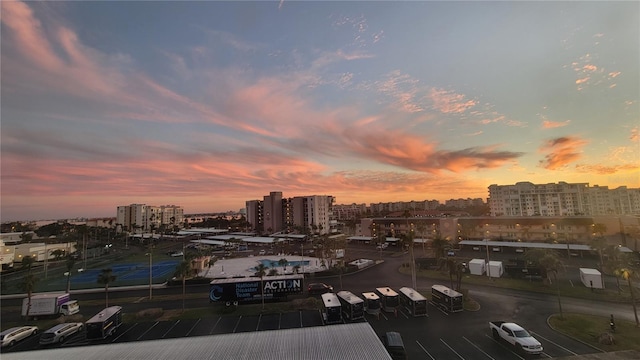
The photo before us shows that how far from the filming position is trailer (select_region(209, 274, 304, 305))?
3628 centimetres

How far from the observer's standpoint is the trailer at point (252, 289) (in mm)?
36281

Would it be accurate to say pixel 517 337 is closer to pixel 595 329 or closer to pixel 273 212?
pixel 595 329

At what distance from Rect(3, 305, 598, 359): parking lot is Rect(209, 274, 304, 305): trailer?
126 inches

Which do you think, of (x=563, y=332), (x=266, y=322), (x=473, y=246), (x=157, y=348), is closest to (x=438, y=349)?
(x=563, y=332)

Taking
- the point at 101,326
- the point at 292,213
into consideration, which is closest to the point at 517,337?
the point at 101,326

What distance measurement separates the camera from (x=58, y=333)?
93.0 feet

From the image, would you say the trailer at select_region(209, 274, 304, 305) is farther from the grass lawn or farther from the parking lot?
the grass lawn

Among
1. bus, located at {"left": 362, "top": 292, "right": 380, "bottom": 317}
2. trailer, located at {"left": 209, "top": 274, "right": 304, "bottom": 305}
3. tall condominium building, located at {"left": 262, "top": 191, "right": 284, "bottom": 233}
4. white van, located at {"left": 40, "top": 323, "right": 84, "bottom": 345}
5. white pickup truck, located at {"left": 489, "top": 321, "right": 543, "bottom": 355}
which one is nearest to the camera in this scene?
white pickup truck, located at {"left": 489, "top": 321, "right": 543, "bottom": 355}

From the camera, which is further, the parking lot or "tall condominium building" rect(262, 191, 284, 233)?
"tall condominium building" rect(262, 191, 284, 233)

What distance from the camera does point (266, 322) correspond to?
31219mm

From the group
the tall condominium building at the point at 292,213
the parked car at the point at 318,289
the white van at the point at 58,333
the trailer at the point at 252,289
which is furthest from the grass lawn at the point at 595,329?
the tall condominium building at the point at 292,213

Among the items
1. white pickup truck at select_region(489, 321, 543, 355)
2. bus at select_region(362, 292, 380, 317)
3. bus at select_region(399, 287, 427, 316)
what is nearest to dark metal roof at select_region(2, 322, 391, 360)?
bus at select_region(362, 292, 380, 317)

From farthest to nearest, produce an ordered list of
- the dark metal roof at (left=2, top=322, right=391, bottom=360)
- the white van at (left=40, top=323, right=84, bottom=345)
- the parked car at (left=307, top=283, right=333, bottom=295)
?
the parked car at (left=307, top=283, right=333, bottom=295), the white van at (left=40, top=323, right=84, bottom=345), the dark metal roof at (left=2, top=322, right=391, bottom=360)

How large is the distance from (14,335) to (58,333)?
14.8 feet
